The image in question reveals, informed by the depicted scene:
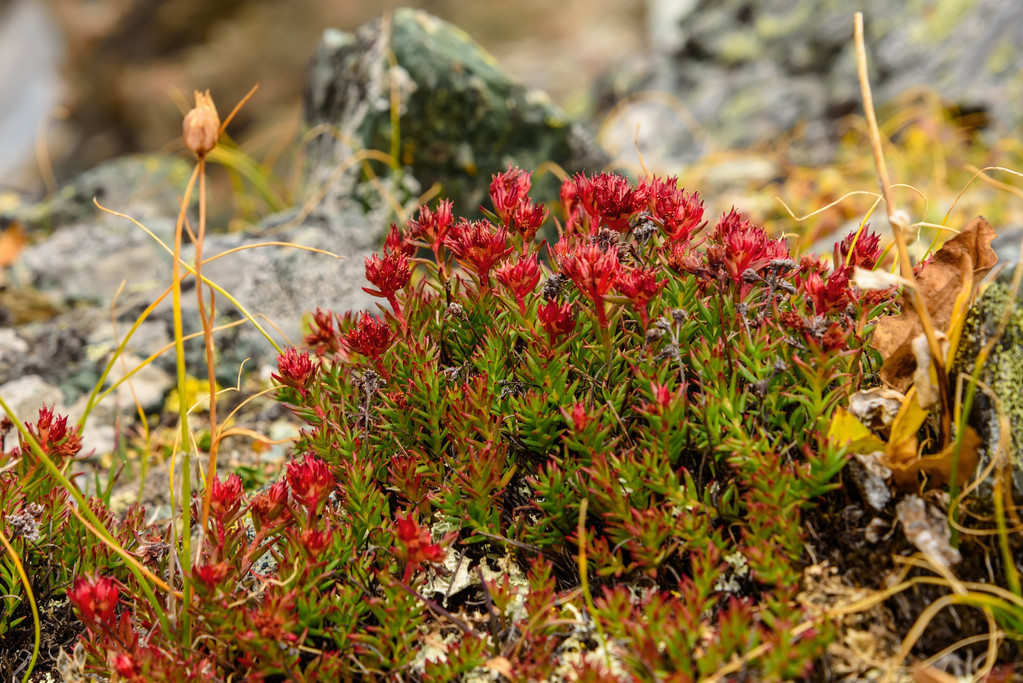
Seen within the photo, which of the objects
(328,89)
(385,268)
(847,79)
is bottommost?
(385,268)

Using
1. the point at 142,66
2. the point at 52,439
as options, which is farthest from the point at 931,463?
the point at 142,66

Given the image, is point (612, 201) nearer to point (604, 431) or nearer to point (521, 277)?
point (521, 277)

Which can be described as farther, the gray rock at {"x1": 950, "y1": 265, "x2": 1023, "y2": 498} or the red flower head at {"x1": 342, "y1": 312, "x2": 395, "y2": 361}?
the red flower head at {"x1": 342, "y1": 312, "x2": 395, "y2": 361}

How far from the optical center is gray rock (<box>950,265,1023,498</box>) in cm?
167

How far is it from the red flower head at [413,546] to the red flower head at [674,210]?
113 centimetres

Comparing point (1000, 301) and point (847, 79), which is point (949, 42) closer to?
point (847, 79)

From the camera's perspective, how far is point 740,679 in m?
1.44

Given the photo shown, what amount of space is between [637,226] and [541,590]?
1115 mm

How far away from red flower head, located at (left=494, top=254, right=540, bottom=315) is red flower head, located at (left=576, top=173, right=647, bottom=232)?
0.33 m

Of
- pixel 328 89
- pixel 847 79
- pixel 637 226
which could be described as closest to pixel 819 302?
pixel 637 226

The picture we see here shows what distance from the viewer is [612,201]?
2.11 m

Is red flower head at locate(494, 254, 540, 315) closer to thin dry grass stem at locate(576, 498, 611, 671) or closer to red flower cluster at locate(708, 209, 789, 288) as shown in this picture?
red flower cluster at locate(708, 209, 789, 288)

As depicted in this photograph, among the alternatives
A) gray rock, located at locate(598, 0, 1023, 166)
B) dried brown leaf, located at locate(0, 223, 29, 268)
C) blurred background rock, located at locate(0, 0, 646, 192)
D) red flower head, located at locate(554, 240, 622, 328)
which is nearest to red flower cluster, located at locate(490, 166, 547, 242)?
red flower head, located at locate(554, 240, 622, 328)

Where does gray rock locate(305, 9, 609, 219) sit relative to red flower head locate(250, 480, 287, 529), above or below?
above
